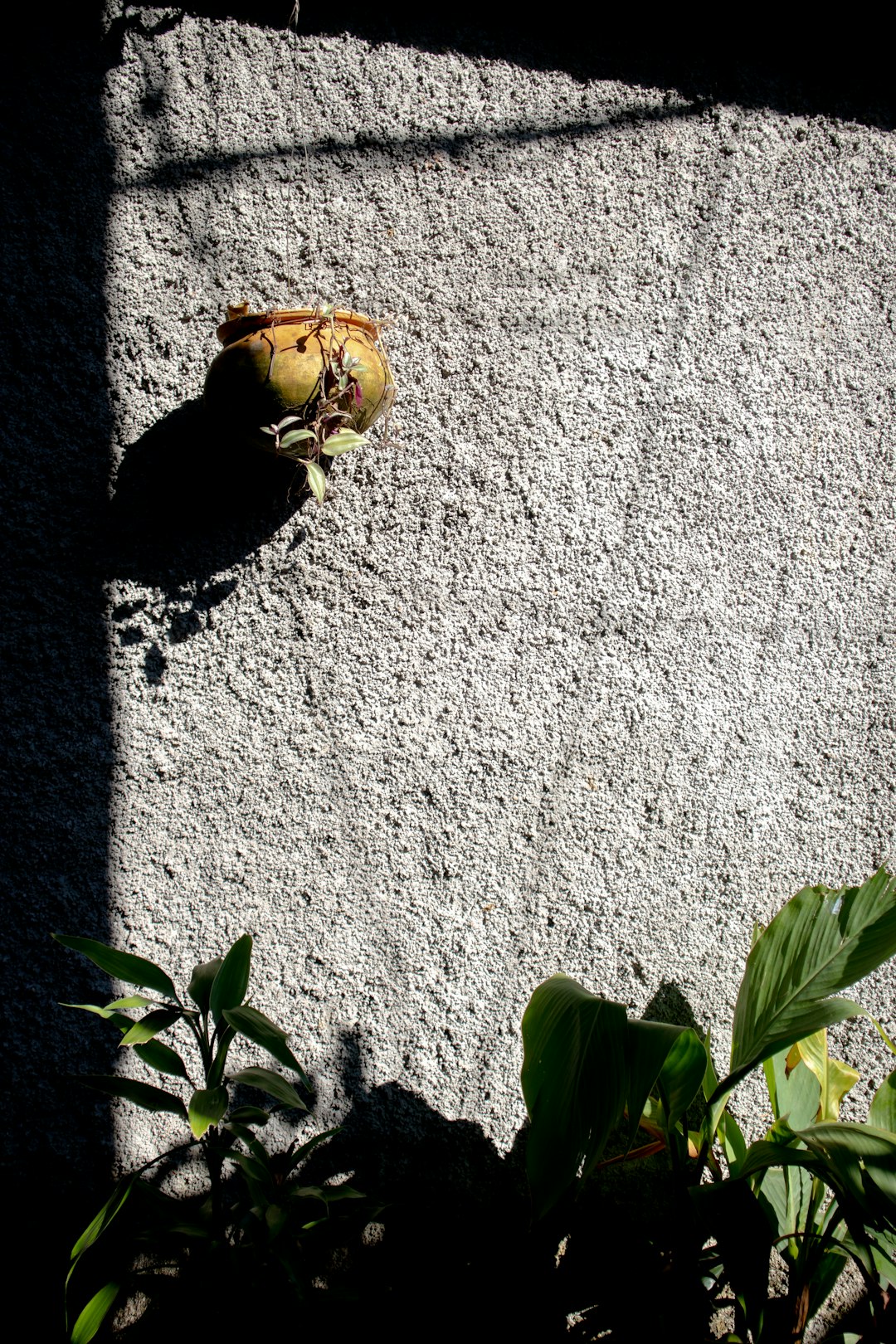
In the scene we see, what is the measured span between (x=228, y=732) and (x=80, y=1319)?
798mm

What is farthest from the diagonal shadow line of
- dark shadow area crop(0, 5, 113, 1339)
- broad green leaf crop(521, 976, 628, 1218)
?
broad green leaf crop(521, 976, 628, 1218)

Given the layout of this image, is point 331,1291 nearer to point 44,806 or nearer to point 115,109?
point 44,806

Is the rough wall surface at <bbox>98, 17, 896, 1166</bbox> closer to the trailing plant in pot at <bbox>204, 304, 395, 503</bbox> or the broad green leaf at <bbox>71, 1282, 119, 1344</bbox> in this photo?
the trailing plant in pot at <bbox>204, 304, 395, 503</bbox>

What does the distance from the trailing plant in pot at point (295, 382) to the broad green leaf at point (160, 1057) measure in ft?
2.63

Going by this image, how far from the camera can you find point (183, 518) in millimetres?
1396

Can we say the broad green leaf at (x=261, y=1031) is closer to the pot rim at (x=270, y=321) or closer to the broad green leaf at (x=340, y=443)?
the broad green leaf at (x=340, y=443)

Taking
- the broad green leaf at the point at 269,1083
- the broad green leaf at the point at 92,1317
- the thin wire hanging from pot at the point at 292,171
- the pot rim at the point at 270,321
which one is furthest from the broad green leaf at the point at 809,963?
the thin wire hanging from pot at the point at 292,171

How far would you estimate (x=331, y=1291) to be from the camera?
1133 millimetres

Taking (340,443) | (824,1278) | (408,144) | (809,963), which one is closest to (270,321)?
(340,443)

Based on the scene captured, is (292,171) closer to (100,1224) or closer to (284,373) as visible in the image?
(284,373)

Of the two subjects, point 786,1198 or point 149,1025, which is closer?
point 149,1025

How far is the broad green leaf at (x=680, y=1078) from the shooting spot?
1143 millimetres

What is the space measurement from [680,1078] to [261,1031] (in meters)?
0.59

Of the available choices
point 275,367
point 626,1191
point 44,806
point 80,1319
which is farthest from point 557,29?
point 80,1319
